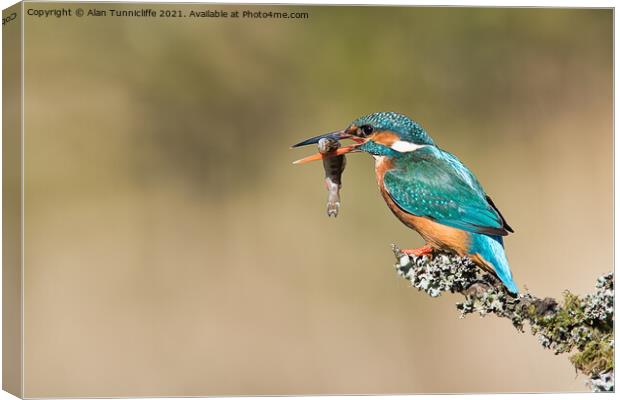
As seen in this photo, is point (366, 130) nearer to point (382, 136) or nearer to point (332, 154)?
point (382, 136)

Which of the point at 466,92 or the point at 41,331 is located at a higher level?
the point at 466,92

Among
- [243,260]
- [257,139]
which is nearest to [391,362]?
[243,260]

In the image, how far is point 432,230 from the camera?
6098 mm

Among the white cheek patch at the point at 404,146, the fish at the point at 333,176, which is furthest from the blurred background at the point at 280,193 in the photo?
the white cheek patch at the point at 404,146

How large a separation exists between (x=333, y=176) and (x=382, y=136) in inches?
15.8

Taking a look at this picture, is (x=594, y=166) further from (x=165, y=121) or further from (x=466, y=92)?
(x=165, y=121)

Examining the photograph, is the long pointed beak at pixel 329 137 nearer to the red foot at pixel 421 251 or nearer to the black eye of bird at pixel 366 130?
the black eye of bird at pixel 366 130

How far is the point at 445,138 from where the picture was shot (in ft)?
20.5

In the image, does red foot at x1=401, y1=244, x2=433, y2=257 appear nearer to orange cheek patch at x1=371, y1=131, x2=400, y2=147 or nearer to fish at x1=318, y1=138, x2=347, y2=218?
fish at x1=318, y1=138, x2=347, y2=218

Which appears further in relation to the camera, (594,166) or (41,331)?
(594,166)

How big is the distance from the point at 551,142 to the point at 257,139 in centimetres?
191

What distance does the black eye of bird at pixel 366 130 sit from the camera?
6207 millimetres

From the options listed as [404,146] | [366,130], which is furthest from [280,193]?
[404,146]

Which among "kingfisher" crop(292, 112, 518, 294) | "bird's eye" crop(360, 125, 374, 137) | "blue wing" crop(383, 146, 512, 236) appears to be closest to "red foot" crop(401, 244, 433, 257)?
"kingfisher" crop(292, 112, 518, 294)
